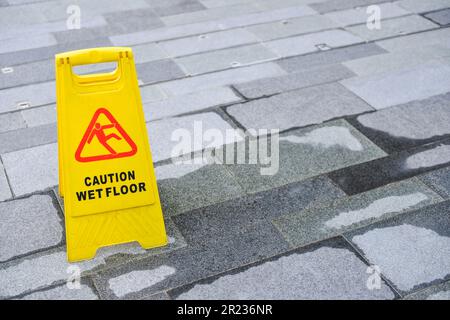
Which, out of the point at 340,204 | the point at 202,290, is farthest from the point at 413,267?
the point at 202,290

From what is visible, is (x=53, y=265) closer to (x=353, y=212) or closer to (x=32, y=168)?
(x=32, y=168)

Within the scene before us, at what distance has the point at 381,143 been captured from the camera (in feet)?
16.0

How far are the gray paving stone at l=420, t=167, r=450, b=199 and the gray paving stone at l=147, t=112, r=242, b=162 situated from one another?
1.53m

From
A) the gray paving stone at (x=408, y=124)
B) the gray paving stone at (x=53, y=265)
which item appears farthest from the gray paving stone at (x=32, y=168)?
the gray paving stone at (x=408, y=124)

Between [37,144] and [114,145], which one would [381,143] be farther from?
[37,144]

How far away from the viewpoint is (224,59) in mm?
6398

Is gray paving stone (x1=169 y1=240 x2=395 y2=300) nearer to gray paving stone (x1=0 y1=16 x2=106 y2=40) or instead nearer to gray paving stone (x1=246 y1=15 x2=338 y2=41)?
gray paving stone (x1=246 y1=15 x2=338 y2=41)

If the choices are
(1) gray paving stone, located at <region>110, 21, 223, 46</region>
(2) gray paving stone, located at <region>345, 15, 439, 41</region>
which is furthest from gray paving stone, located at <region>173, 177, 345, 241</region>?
(1) gray paving stone, located at <region>110, 21, 223, 46</region>

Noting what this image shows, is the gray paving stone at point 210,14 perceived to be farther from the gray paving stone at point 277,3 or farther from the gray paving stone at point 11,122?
the gray paving stone at point 11,122

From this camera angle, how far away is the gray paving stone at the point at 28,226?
12.6 feet

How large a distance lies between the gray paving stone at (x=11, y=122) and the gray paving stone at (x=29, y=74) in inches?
25.1

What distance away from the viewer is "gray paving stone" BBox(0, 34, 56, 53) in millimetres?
6699

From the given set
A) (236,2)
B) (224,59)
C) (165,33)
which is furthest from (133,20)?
(224,59)
